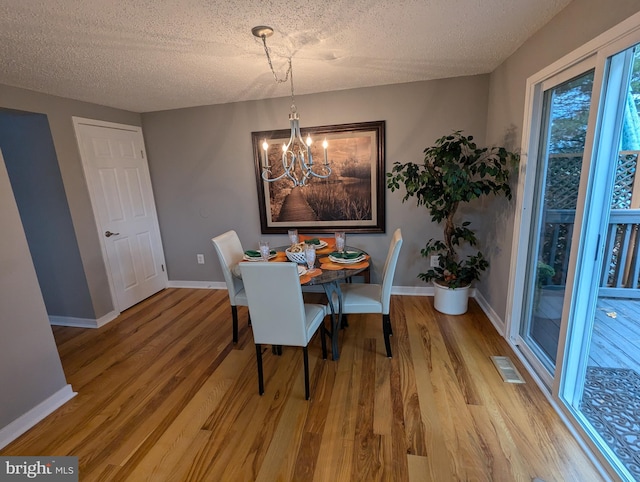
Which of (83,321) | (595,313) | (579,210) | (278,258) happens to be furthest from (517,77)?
(83,321)

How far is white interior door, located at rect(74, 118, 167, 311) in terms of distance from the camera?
3.01 m

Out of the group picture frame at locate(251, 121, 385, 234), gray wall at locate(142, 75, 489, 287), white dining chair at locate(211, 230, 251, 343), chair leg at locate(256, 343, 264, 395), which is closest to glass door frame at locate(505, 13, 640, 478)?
gray wall at locate(142, 75, 489, 287)

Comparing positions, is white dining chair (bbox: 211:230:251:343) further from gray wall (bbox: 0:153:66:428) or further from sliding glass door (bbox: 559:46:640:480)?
sliding glass door (bbox: 559:46:640:480)

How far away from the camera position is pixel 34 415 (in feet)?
5.91

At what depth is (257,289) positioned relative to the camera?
1768 mm

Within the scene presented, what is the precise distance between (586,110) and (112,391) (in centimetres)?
343

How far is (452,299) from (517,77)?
6.31ft

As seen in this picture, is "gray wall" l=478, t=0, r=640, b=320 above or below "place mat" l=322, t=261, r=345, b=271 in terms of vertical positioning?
above

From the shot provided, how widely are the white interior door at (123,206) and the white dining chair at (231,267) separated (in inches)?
58.8

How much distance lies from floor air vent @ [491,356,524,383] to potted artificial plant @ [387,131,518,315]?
724 millimetres

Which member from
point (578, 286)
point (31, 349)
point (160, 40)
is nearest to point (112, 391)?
point (31, 349)

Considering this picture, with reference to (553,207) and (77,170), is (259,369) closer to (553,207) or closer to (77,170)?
(553,207)

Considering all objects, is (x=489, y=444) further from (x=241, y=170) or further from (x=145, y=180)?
(x=145, y=180)

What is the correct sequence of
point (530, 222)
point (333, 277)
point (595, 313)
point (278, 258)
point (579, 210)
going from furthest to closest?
point (278, 258)
point (530, 222)
point (333, 277)
point (595, 313)
point (579, 210)
